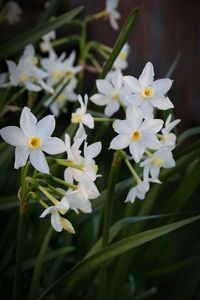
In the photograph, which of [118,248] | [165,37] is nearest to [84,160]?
[118,248]

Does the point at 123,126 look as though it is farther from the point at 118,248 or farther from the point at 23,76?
the point at 23,76

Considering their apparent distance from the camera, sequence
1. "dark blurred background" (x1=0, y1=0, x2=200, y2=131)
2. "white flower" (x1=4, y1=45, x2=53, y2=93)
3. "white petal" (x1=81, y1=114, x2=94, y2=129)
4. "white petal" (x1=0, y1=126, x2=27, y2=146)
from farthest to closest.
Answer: "dark blurred background" (x1=0, y1=0, x2=200, y2=131)
"white flower" (x1=4, y1=45, x2=53, y2=93)
"white petal" (x1=81, y1=114, x2=94, y2=129)
"white petal" (x1=0, y1=126, x2=27, y2=146)

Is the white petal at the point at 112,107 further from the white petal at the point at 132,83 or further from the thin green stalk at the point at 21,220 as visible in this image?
the thin green stalk at the point at 21,220

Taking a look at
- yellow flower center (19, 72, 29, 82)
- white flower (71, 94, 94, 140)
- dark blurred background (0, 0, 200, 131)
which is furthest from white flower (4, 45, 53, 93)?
dark blurred background (0, 0, 200, 131)

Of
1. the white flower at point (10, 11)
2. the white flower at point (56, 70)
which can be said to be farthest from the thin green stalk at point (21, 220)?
the white flower at point (10, 11)

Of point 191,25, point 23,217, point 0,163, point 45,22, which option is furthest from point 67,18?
point 191,25

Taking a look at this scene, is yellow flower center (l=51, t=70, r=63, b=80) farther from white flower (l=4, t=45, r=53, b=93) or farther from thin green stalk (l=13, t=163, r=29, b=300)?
thin green stalk (l=13, t=163, r=29, b=300)
